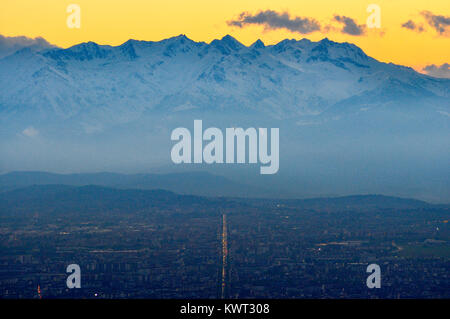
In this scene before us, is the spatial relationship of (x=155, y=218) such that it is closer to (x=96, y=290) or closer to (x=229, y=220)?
(x=229, y=220)

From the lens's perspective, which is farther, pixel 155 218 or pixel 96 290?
pixel 155 218

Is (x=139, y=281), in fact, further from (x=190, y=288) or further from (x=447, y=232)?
(x=447, y=232)

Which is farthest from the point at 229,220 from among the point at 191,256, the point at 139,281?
the point at 139,281

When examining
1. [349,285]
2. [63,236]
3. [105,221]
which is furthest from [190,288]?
[105,221]
